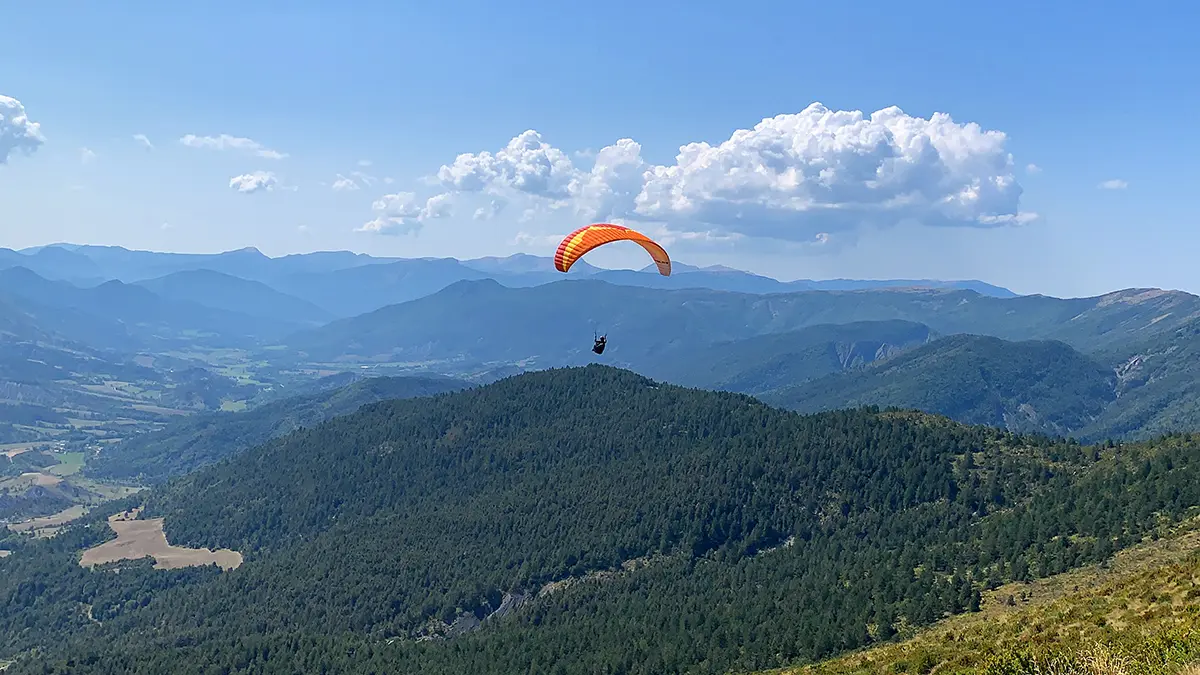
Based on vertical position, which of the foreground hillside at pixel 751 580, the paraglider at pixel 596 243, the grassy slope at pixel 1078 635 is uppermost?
the paraglider at pixel 596 243

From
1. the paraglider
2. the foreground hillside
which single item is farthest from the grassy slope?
the paraglider

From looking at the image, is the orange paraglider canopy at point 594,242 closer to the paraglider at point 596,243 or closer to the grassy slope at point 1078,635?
the paraglider at point 596,243

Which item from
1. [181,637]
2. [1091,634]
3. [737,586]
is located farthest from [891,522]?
[181,637]

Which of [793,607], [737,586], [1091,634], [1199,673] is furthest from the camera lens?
[737,586]

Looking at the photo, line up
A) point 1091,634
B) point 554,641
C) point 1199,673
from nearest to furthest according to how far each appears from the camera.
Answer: point 1199,673, point 1091,634, point 554,641

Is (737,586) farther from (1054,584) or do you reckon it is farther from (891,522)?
(1054,584)

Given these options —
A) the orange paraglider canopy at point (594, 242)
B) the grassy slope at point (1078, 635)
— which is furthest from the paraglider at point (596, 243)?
the grassy slope at point (1078, 635)

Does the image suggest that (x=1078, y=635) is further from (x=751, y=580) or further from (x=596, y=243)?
(x=751, y=580)
